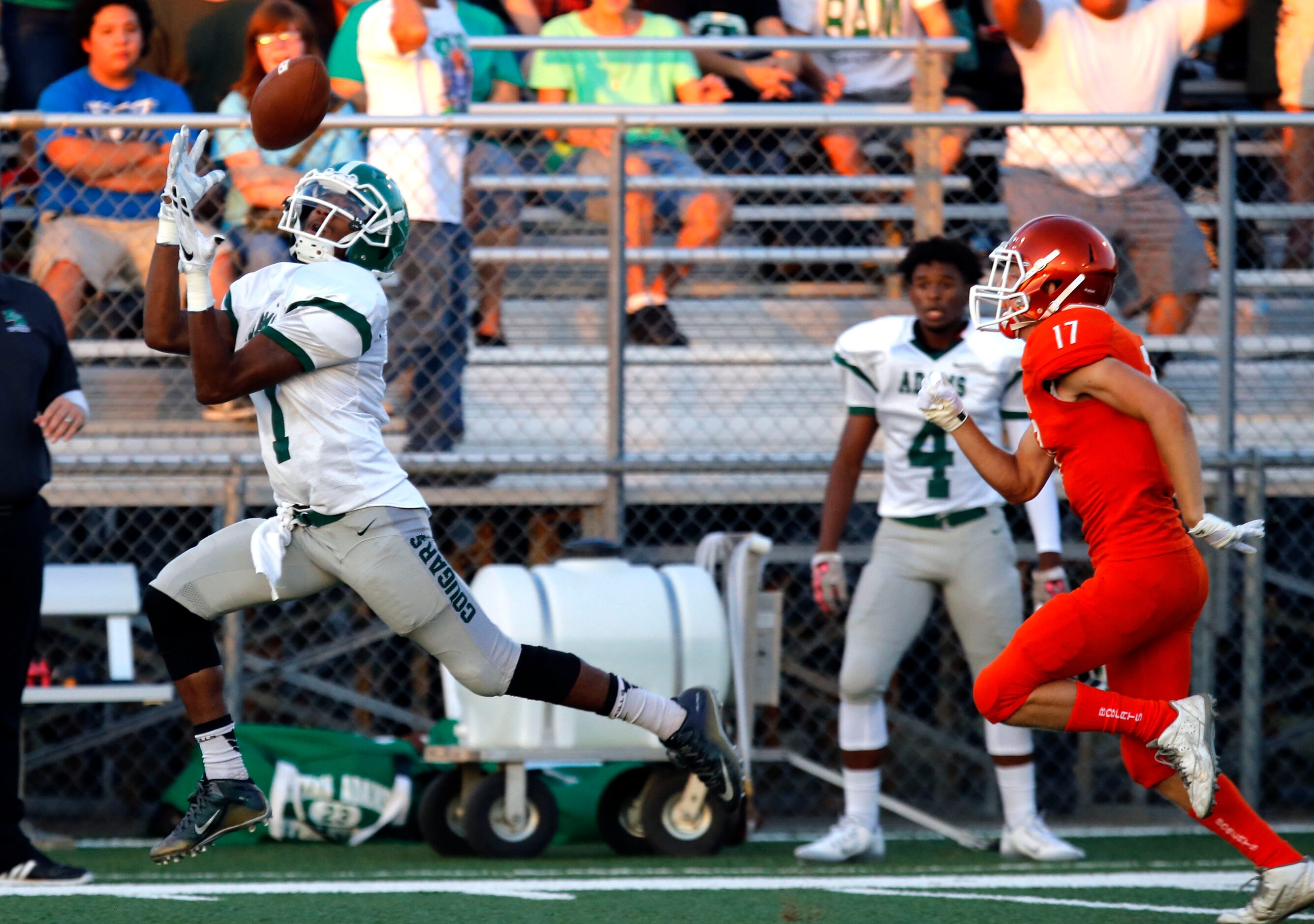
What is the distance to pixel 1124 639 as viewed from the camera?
13.2 feet

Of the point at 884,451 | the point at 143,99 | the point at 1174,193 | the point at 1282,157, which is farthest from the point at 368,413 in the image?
the point at 1282,157

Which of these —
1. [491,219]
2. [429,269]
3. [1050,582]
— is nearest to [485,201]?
[491,219]

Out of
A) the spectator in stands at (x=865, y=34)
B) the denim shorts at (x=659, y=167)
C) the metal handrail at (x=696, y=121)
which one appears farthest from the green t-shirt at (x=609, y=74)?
the metal handrail at (x=696, y=121)

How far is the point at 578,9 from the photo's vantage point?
765 centimetres

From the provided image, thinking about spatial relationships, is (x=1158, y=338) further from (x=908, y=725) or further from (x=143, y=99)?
(x=143, y=99)

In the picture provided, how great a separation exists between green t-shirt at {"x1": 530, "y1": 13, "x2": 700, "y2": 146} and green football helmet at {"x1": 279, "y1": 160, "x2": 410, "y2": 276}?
10.2ft

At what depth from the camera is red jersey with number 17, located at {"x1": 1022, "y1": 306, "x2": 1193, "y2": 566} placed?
158 inches

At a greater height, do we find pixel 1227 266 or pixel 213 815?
pixel 1227 266

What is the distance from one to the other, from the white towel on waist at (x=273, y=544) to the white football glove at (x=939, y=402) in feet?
5.02

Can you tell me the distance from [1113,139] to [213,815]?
4.25 m

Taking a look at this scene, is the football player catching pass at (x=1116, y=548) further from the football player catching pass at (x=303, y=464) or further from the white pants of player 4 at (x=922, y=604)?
the white pants of player 4 at (x=922, y=604)

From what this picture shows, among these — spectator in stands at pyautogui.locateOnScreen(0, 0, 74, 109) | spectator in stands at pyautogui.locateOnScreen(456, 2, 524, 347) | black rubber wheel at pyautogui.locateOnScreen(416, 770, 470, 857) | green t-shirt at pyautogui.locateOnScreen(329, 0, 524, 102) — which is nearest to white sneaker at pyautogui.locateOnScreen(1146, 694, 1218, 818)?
black rubber wheel at pyautogui.locateOnScreen(416, 770, 470, 857)

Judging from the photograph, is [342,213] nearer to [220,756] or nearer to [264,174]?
[220,756]

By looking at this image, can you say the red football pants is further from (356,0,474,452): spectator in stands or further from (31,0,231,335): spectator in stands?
(31,0,231,335): spectator in stands
